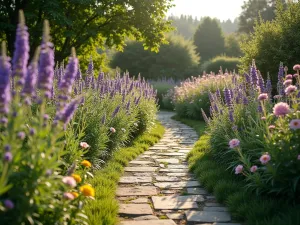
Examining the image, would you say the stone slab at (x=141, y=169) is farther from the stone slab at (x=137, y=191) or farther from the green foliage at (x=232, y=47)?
the green foliage at (x=232, y=47)

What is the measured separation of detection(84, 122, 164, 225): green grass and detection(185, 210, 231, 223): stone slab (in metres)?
0.84

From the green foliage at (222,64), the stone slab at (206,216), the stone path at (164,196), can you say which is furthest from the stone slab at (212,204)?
the green foliage at (222,64)

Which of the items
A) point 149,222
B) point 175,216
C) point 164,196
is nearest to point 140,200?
point 164,196

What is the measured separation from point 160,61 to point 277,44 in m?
22.4

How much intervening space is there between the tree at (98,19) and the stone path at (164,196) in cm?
768

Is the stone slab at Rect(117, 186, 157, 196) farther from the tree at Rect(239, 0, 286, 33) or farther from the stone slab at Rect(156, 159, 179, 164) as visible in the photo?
the tree at Rect(239, 0, 286, 33)

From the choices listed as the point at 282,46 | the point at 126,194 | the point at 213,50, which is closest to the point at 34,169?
the point at 126,194

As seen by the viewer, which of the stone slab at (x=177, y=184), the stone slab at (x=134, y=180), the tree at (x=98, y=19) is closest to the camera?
the stone slab at (x=177, y=184)

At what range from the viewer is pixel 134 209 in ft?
14.0

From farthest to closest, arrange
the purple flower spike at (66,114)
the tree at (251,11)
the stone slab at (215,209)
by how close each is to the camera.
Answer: the tree at (251,11) < the stone slab at (215,209) < the purple flower spike at (66,114)

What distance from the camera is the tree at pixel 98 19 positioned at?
13102 mm

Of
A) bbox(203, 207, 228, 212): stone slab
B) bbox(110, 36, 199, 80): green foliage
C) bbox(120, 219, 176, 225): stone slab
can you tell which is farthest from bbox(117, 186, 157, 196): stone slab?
bbox(110, 36, 199, 80): green foliage

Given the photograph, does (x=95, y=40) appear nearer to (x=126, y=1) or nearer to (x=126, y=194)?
(x=126, y=1)

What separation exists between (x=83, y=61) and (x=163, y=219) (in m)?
13.0
